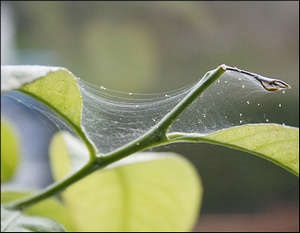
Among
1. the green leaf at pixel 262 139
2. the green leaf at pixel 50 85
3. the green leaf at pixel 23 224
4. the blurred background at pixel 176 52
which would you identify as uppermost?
the green leaf at pixel 50 85

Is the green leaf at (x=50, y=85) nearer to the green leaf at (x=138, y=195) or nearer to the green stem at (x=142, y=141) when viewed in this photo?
the green stem at (x=142, y=141)

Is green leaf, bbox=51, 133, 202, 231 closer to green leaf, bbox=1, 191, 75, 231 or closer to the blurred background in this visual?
green leaf, bbox=1, 191, 75, 231

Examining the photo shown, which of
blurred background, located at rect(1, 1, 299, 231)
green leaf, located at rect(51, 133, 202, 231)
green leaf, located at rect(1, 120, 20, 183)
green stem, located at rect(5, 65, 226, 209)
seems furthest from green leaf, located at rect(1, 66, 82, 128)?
blurred background, located at rect(1, 1, 299, 231)

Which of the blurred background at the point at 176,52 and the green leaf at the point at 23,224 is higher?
the green leaf at the point at 23,224

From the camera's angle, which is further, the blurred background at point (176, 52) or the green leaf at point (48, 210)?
the blurred background at point (176, 52)

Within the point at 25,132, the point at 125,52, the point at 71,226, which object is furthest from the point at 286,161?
the point at 25,132

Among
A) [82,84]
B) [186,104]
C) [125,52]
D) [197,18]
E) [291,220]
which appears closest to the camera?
[186,104]

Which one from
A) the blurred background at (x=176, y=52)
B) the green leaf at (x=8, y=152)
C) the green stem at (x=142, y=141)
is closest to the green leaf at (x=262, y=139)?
the green stem at (x=142, y=141)

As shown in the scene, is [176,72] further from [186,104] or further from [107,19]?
[186,104]
